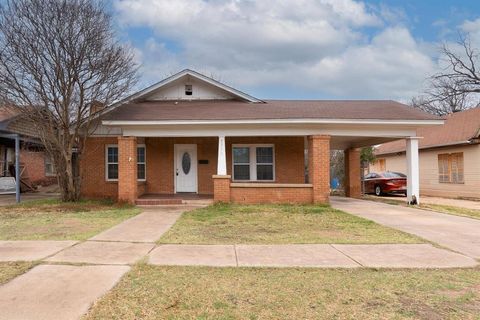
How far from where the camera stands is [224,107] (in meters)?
16.0

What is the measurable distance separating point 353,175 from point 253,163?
640 centimetres

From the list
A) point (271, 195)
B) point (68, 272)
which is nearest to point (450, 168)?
point (271, 195)

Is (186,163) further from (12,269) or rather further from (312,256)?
(12,269)

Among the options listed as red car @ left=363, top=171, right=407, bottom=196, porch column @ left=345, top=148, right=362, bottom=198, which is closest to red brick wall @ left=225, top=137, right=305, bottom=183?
porch column @ left=345, top=148, right=362, bottom=198

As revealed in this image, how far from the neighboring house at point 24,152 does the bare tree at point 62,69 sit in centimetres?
234

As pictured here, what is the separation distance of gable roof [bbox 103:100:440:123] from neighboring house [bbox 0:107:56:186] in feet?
17.1

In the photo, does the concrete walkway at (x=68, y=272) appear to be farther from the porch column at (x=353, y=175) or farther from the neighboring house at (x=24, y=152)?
the porch column at (x=353, y=175)

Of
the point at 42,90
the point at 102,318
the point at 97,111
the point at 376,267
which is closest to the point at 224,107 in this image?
the point at 97,111

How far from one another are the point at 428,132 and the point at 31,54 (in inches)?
932

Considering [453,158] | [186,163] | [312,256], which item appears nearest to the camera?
[312,256]

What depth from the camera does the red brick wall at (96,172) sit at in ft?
55.9

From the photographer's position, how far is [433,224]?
33.9 ft

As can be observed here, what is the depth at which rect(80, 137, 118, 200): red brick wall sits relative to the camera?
55.9ft

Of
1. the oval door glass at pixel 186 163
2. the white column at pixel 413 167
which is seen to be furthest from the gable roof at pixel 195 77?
the white column at pixel 413 167
